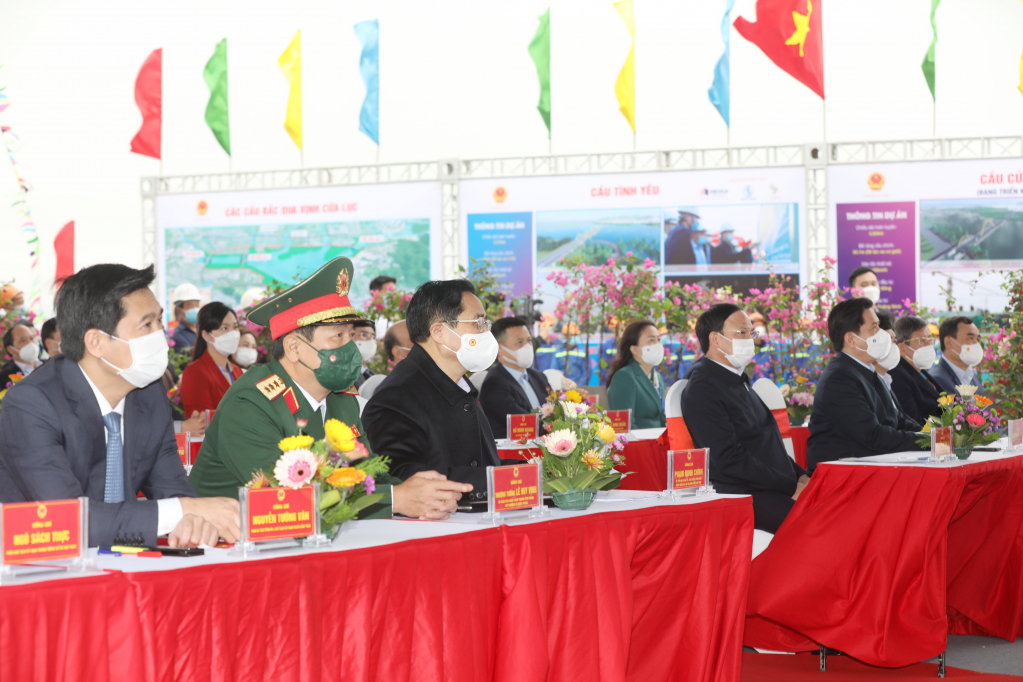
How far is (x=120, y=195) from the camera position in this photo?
12.7 m

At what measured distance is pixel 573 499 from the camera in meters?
2.64

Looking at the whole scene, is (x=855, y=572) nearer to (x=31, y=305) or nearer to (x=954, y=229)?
(x=954, y=229)

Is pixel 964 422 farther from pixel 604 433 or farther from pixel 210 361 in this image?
pixel 210 361

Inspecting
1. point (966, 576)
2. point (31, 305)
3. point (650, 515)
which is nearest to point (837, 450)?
point (966, 576)

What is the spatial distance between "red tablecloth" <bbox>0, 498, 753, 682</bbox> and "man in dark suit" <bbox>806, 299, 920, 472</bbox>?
183 centimetres

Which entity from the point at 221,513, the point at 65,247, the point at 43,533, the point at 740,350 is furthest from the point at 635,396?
the point at 65,247

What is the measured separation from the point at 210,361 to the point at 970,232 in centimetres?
698

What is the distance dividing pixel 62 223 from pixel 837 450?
11.4 metres

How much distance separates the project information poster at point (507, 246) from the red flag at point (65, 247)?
5942 millimetres

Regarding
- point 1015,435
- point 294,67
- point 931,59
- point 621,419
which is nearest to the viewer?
point 1015,435

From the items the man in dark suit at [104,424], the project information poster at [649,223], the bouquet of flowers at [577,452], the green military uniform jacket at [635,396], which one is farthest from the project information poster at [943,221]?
the man in dark suit at [104,424]

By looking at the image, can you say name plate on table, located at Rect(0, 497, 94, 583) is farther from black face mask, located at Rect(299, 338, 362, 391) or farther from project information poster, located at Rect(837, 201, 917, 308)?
project information poster, located at Rect(837, 201, 917, 308)

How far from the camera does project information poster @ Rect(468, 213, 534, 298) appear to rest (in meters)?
10.1

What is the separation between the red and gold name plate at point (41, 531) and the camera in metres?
1.73
